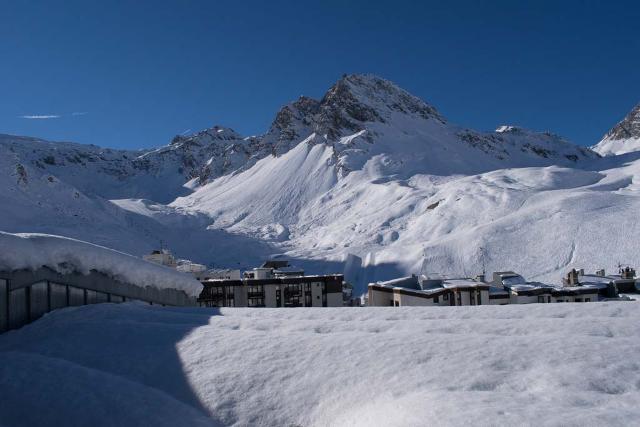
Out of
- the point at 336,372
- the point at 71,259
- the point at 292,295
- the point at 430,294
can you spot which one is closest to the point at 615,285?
the point at 430,294

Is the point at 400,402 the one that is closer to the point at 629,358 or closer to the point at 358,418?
the point at 358,418

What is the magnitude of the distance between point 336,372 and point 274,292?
42010 millimetres

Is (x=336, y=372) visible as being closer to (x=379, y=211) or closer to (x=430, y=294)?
(x=430, y=294)

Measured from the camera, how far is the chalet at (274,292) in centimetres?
5088

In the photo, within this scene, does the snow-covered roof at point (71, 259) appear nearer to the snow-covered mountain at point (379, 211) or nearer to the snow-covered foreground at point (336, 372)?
A: the snow-covered foreground at point (336, 372)

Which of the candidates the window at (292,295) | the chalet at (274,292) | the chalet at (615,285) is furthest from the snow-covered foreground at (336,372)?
the chalet at (615,285)

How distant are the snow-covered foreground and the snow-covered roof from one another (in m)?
2.07

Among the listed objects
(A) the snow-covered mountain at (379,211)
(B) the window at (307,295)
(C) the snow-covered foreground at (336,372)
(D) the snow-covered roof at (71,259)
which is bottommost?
(B) the window at (307,295)

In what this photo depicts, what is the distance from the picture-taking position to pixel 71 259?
16.2m

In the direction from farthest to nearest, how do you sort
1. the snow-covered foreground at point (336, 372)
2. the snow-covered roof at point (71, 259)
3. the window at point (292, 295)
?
the window at point (292, 295), the snow-covered roof at point (71, 259), the snow-covered foreground at point (336, 372)

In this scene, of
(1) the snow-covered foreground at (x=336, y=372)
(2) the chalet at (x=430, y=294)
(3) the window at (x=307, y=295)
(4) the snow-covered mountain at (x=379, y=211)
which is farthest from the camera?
(4) the snow-covered mountain at (x=379, y=211)

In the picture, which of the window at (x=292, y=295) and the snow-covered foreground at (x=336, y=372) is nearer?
the snow-covered foreground at (x=336, y=372)

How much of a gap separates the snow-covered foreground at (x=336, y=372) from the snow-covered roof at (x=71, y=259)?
207cm

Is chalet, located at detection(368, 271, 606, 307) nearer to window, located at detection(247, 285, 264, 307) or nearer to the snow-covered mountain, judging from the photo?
window, located at detection(247, 285, 264, 307)
